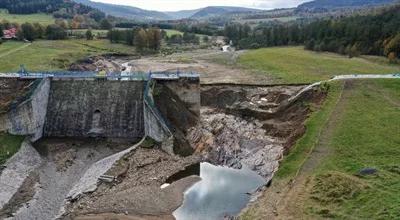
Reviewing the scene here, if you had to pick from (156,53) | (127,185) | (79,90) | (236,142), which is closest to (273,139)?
(236,142)

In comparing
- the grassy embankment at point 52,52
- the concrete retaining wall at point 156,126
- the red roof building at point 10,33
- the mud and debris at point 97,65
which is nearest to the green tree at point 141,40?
the grassy embankment at point 52,52

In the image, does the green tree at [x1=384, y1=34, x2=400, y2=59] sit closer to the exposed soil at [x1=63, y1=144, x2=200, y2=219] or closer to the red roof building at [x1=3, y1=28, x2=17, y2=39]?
the exposed soil at [x1=63, y1=144, x2=200, y2=219]

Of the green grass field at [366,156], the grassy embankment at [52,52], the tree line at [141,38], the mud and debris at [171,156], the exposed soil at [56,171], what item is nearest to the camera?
the green grass field at [366,156]

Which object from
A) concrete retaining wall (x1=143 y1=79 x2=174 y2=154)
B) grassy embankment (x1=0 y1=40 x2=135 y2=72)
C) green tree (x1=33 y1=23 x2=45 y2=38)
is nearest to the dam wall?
concrete retaining wall (x1=143 y1=79 x2=174 y2=154)

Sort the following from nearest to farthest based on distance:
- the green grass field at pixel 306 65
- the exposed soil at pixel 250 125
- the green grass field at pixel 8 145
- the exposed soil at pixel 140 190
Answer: the exposed soil at pixel 140 190 < the green grass field at pixel 8 145 < the exposed soil at pixel 250 125 < the green grass field at pixel 306 65

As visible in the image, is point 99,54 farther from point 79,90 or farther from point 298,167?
point 298,167

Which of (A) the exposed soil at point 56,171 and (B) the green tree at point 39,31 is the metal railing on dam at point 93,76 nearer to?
(A) the exposed soil at point 56,171

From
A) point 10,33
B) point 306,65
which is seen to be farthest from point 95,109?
point 10,33
